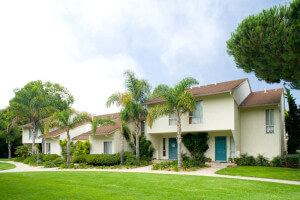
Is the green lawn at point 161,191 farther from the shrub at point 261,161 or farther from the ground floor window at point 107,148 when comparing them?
the ground floor window at point 107,148

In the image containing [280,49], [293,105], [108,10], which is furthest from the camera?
[293,105]

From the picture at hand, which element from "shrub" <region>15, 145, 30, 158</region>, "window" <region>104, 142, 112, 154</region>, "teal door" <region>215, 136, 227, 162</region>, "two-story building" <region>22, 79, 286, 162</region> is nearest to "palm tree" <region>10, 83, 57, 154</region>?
"window" <region>104, 142, 112, 154</region>

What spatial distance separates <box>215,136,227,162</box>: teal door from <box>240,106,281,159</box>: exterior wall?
1.45 m

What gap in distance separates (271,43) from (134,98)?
491 inches

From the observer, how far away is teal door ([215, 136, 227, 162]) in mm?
20658

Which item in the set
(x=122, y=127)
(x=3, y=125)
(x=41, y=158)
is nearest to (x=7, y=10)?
(x=122, y=127)

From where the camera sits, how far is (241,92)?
68.8ft

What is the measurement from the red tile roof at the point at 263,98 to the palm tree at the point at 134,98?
8691mm

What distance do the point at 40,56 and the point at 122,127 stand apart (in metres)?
9.34

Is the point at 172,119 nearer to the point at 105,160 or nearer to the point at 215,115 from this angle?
the point at 215,115

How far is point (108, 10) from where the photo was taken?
17.6 m

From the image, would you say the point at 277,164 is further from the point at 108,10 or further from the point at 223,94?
the point at 108,10

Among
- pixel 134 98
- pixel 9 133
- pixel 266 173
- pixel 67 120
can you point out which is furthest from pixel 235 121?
pixel 9 133

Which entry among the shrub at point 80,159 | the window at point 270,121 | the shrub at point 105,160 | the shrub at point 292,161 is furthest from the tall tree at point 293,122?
the shrub at point 80,159
